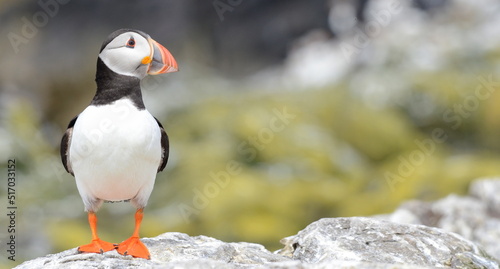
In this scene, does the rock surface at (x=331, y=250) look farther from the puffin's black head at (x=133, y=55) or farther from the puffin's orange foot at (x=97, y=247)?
the puffin's black head at (x=133, y=55)

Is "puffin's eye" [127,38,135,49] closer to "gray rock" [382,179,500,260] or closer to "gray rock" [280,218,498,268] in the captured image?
"gray rock" [280,218,498,268]

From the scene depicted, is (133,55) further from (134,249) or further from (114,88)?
(134,249)

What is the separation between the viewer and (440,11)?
46.3m

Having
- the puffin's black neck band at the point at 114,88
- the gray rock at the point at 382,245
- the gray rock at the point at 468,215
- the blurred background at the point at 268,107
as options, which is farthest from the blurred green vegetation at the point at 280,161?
the puffin's black neck band at the point at 114,88

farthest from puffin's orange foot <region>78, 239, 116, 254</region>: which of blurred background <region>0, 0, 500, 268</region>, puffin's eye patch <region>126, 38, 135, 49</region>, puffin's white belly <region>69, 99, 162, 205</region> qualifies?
blurred background <region>0, 0, 500, 268</region>

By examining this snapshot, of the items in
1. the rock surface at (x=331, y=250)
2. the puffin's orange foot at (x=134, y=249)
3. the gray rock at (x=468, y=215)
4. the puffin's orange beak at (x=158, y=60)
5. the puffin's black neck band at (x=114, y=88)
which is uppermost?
the gray rock at (x=468, y=215)

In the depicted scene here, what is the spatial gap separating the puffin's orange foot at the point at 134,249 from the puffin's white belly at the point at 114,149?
1.78 ft

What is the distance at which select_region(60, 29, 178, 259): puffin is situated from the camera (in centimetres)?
653

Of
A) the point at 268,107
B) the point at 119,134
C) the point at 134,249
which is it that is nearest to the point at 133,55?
the point at 119,134

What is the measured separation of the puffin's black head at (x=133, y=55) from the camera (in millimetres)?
6828

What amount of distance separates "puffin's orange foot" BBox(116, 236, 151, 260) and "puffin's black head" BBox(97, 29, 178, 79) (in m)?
1.72

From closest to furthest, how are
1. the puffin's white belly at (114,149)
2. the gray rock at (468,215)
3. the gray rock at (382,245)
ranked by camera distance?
the puffin's white belly at (114,149) → the gray rock at (382,245) → the gray rock at (468,215)

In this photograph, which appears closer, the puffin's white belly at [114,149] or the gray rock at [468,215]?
the puffin's white belly at [114,149]

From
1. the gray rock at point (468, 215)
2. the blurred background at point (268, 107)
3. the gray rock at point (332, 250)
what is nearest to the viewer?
the gray rock at point (332, 250)
